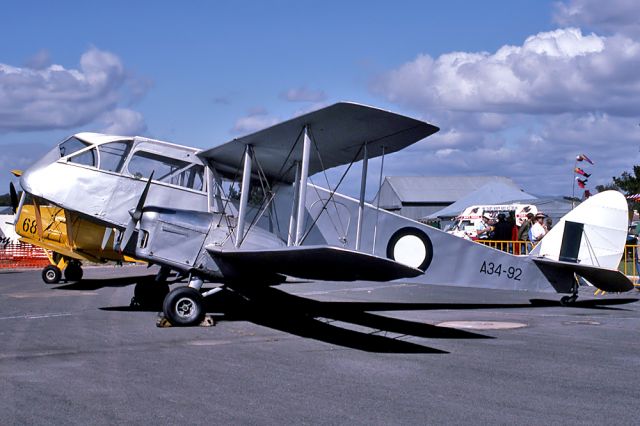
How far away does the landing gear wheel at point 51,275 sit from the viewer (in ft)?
62.3

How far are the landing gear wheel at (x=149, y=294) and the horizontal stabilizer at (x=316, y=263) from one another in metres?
2.53

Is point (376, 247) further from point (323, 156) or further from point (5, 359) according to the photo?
point (5, 359)

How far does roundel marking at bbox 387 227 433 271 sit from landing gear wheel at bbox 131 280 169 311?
160 inches

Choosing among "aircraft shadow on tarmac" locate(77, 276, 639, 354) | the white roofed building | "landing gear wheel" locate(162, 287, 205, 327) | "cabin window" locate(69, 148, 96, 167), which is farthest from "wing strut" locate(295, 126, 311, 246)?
the white roofed building

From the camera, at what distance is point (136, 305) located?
12555 millimetres

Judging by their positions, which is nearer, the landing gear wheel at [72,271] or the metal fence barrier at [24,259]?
the landing gear wheel at [72,271]

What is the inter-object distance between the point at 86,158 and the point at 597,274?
892cm

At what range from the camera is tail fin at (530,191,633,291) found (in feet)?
41.7

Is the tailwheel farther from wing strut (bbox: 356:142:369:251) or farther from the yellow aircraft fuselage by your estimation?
the yellow aircraft fuselage

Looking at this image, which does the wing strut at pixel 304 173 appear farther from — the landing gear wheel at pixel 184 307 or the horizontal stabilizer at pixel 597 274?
the horizontal stabilizer at pixel 597 274

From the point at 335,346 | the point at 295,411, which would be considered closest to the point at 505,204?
the point at 335,346

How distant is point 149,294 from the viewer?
41.6ft

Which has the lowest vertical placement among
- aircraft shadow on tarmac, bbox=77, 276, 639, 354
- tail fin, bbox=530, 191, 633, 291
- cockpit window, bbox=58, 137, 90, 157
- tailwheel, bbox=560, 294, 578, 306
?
aircraft shadow on tarmac, bbox=77, 276, 639, 354

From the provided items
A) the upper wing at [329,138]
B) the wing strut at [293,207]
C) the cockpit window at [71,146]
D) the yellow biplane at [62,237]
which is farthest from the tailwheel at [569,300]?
the yellow biplane at [62,237]
